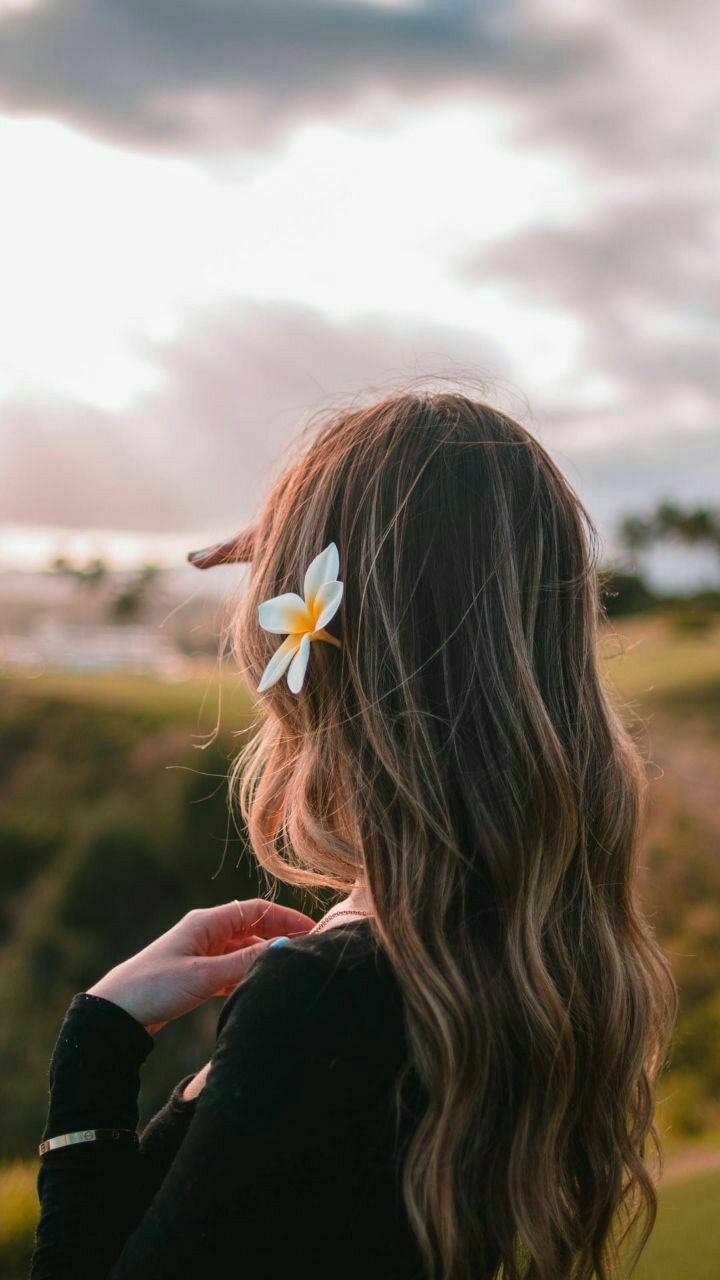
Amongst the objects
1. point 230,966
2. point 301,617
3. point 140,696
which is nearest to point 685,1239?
point 230,966

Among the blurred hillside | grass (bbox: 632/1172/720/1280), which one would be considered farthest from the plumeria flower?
the blurred hillside

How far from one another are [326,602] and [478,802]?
28 cm

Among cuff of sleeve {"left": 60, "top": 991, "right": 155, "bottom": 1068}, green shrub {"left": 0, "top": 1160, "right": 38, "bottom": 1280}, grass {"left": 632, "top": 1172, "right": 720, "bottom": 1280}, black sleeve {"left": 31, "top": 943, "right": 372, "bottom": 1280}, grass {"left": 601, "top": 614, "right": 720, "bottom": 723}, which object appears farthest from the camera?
grass {"left": 601, "top": 614, "right": 720, "bottom": 723}

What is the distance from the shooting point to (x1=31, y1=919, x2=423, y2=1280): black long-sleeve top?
40.6 inches

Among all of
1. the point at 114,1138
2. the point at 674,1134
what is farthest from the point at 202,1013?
the point at 114,1138

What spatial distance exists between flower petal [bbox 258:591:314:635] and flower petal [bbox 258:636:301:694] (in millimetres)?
13

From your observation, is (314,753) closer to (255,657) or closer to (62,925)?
(255,657)

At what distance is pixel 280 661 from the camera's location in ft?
4.15

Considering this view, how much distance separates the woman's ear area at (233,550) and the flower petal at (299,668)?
0.26m

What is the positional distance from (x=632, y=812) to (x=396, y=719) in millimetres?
371

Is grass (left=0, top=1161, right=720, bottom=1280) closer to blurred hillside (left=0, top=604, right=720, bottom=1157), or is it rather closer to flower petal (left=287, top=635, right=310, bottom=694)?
blurred hillside (left=0, top=604, right=720, bottom=1157)

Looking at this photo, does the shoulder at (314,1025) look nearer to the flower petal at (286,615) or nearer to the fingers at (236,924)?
the fingers at (236,924)

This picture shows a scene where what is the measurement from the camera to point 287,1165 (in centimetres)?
104

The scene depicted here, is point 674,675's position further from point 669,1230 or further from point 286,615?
point 286,615
